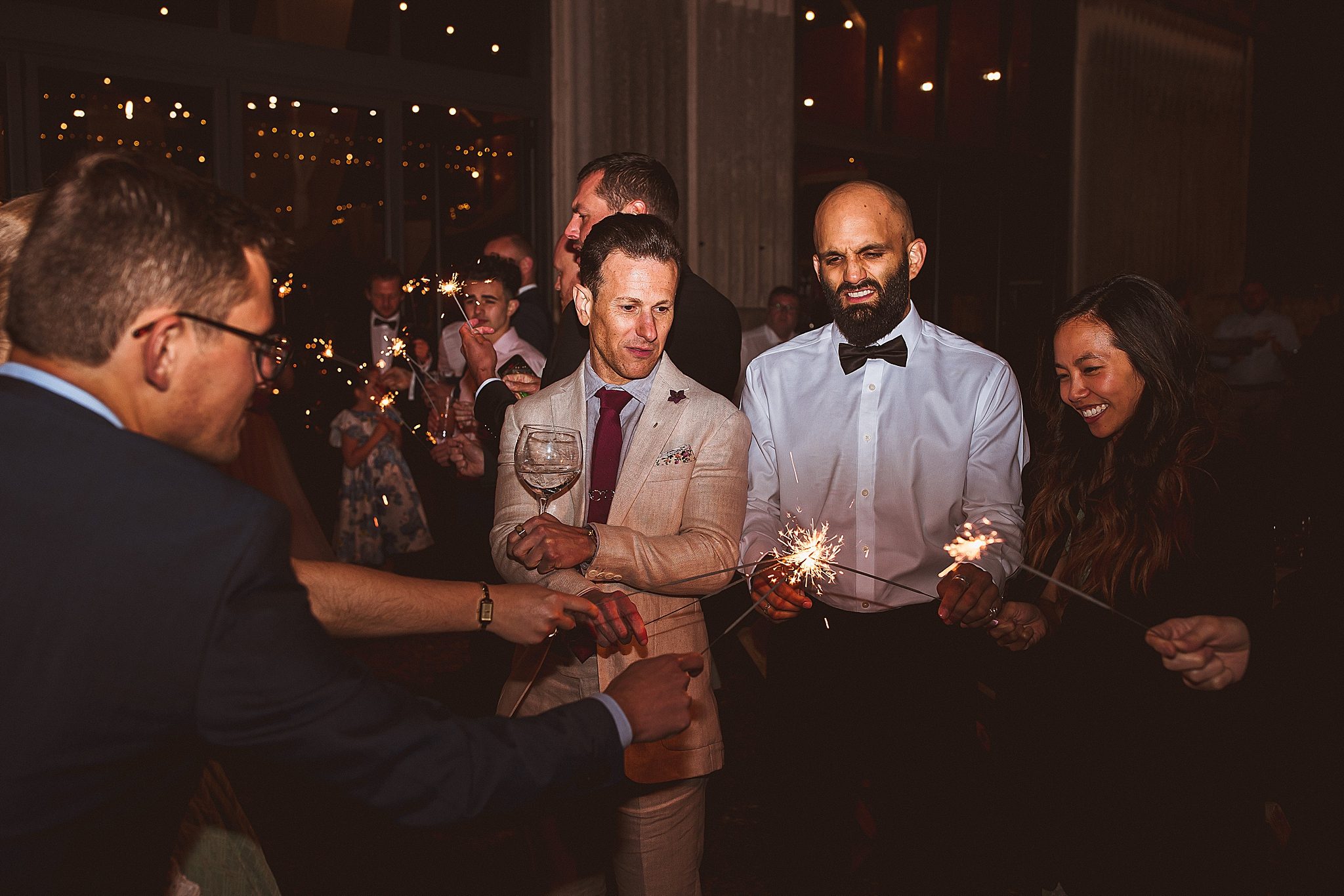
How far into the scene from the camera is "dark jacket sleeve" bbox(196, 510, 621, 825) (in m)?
1.18

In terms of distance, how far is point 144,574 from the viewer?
114cm

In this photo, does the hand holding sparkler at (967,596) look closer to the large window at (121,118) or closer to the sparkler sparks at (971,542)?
the sparkler sparks at (971,542)

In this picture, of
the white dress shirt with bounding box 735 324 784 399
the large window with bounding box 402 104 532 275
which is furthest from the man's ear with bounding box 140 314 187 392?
the white dress shirt with bounding box 735 324 784 399

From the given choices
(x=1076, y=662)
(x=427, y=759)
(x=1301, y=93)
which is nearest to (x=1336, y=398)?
(x=1076, y=662)

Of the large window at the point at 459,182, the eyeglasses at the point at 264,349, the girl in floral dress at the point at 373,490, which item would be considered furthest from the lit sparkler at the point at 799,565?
the large window at the point at 459,182

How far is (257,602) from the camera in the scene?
1188 mm

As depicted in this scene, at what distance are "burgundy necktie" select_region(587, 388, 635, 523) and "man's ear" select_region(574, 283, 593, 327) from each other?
0.61 ft

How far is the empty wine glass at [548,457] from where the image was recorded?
2.06m

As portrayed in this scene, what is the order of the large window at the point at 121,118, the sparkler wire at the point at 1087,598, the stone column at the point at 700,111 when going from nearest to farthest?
the sparkler wire at the point at 1087,598 < the large window at the point at 121,118 < the stone column at the point at 700,111

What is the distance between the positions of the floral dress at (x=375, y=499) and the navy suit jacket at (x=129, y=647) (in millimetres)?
4893

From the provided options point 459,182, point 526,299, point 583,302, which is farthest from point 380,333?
point 583,302

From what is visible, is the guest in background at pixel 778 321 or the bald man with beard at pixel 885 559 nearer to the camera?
the bald man with beard at pixel 885 559

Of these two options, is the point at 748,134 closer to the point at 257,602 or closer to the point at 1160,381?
the point at 1160,381

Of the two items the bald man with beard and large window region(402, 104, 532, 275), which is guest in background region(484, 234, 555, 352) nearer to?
large window region(402, 104, 532, 275)
